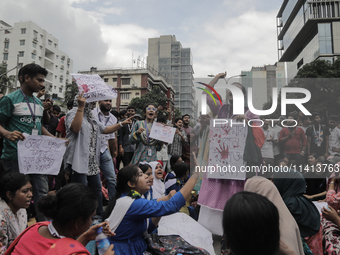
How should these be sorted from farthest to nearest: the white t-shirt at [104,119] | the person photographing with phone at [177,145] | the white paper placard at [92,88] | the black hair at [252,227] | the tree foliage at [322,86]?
the tree foliage at [322,86], the person photographing with phone at [177,145], the white t-shirt at [104,119], the white paper placard at [92,88], the black hair at [252,227]

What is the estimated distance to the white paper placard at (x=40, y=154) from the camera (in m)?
2.91

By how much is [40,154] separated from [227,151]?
227 cm

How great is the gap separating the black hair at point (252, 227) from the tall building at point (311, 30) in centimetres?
4146

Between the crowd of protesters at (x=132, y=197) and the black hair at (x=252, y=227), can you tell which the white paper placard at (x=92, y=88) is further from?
the black hair at (x=252, y=227)

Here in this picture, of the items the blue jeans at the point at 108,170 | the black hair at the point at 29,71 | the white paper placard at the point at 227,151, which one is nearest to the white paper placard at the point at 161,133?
the blue jeans at the point at 108,170

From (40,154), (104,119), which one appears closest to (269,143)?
(104,119)

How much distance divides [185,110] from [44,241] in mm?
81186

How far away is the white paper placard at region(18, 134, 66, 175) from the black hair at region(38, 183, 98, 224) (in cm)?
152

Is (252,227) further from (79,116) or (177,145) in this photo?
(177,145)

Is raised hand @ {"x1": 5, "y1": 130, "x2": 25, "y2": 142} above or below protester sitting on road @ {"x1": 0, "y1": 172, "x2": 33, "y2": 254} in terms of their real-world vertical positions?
above

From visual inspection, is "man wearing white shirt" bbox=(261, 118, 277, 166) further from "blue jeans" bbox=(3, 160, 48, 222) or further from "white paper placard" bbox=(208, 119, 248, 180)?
"blue jeans" bbox=(3, 160, 48, 222)

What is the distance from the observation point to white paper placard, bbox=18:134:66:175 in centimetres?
291

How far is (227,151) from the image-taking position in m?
3.63

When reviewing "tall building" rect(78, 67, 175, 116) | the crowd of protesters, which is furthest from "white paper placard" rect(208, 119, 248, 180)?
"tall building" rect(78, 67, 175, 116)
